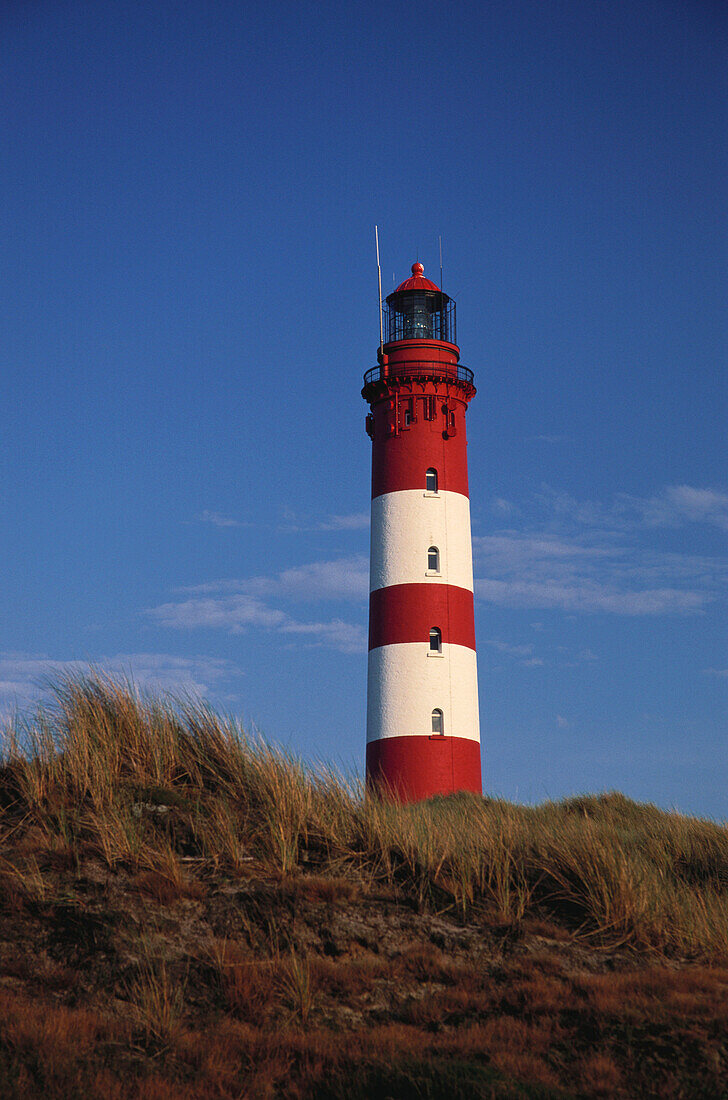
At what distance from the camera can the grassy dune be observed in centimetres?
753

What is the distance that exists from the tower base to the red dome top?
1265 cm

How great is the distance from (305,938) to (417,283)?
23.5 metres

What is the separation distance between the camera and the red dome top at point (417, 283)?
98.5 feet

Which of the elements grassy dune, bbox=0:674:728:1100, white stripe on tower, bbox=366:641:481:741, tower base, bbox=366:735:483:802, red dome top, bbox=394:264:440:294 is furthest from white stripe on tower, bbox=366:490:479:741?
grassy dune, bbox=0:674:728:1100

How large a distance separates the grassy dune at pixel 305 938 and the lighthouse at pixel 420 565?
43.0ft

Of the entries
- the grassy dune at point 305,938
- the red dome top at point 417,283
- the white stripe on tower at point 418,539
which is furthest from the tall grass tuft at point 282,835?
the red dome top at point 417,283

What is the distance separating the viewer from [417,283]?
30.1 m

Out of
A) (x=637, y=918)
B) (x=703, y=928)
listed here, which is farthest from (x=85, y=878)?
(x=703, y=928)

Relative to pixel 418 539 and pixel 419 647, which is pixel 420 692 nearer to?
pixel 419 647

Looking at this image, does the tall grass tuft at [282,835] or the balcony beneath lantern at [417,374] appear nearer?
the tall grass tuft at [282,835]

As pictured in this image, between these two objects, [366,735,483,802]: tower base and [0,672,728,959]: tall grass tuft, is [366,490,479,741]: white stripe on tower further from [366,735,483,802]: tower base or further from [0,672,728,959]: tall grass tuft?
[0,672,728,959]: tall grass tuft

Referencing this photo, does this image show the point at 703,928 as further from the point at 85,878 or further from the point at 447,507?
the point at 447,507

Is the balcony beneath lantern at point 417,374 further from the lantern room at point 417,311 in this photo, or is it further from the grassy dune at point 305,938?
the grassy dune at point 305,938

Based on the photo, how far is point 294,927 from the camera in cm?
955
